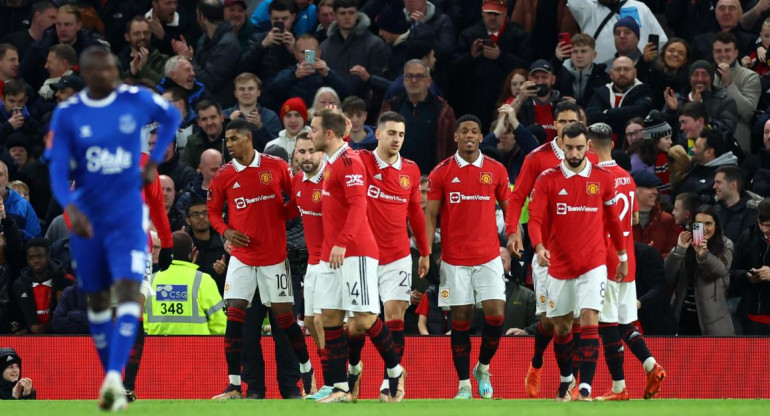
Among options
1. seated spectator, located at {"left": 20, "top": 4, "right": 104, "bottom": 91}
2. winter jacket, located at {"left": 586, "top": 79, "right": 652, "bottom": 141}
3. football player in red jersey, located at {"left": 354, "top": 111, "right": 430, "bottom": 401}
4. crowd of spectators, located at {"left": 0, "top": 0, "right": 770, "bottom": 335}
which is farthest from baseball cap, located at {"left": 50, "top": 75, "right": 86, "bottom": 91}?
winter jacket, located at {"left": 586, "top": 79, "right": 652, "bottom": 141}

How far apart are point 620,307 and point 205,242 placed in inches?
206

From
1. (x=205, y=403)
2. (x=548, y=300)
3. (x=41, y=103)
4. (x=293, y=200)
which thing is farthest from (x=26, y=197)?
(x=548, y=300)

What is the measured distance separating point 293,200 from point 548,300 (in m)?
2.84

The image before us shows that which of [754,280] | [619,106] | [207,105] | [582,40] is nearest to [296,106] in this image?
[207,105]

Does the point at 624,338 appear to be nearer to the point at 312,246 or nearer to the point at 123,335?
the point at 312,246

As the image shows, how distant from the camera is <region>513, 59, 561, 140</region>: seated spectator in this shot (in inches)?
728

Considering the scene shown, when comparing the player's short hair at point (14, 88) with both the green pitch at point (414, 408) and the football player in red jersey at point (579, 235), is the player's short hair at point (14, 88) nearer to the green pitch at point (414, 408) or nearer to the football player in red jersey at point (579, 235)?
the green pitch at point (414, 408)

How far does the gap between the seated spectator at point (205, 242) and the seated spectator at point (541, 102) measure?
448cm

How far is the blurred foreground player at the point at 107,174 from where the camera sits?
9945 mm

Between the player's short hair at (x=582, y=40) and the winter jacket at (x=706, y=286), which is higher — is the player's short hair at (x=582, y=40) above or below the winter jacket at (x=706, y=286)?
above

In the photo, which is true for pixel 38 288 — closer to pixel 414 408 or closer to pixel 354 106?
pixel 354 106

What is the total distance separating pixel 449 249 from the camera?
14320mm

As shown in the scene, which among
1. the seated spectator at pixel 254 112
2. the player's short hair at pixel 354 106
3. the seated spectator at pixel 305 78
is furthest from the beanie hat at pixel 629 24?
the seated spectator at pixel 254 112

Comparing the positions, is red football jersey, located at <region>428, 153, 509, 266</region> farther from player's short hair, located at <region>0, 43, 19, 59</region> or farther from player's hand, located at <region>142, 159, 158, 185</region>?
player's short hair, located at <region>0, 43, 19, 59</region>
